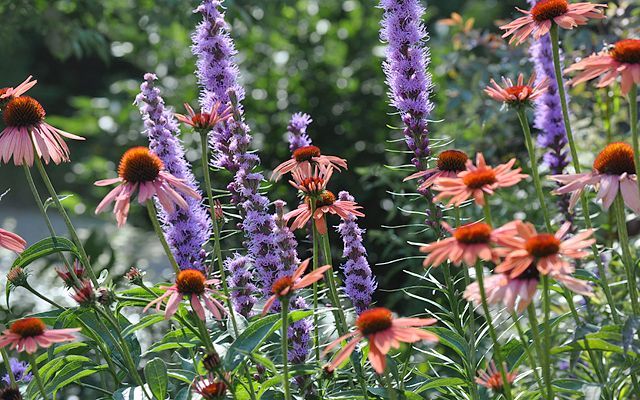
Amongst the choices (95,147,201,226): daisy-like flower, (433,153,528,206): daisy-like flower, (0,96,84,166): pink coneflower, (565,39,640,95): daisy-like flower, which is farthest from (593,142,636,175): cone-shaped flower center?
(0,96,84,166): pink coneflower

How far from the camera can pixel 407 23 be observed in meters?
2.18

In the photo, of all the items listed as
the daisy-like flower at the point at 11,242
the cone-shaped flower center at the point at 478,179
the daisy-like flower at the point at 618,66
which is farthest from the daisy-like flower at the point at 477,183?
the daisy-like flower at the point at 11,242

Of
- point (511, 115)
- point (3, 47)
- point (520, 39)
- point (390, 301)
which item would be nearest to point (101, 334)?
point (520, 39)

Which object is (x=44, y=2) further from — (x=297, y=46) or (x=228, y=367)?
(x=228, y=367)

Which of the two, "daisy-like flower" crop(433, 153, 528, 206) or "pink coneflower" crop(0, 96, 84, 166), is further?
"pink coneflower" crop(0, 96, 84, 166)

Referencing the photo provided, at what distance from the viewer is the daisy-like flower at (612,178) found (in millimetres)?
1692

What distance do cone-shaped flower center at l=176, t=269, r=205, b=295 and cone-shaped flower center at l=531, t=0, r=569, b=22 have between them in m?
0.87

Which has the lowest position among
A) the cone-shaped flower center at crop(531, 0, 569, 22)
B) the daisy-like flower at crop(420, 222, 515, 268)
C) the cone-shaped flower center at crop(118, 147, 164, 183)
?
the daisy-like flower at crop(420, 222, 515, 268)

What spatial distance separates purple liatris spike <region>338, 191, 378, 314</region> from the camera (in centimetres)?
203

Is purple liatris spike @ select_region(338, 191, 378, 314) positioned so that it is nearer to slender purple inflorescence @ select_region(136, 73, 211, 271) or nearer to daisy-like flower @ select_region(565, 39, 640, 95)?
slender purple inflorescence @ select_region(136, 73, 211, 271)

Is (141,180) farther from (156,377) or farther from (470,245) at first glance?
(470,245)

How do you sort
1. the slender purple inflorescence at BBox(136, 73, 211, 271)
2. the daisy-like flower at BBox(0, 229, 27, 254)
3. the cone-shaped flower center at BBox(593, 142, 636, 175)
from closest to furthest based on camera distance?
the cone-shaped flower center at BBox(593, 142, 636, 175) < the daisy-like flower at BBox(0, 229, 27, 254) < the slender purple inflorescence at BBox(136, 73, 211, 271)

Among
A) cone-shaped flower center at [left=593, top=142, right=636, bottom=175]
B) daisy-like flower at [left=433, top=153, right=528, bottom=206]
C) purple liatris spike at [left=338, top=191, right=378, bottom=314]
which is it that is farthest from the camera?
purple liatris spike at [left=338, top=191, right=378, bottom=314]

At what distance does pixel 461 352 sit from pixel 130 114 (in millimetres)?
4836
